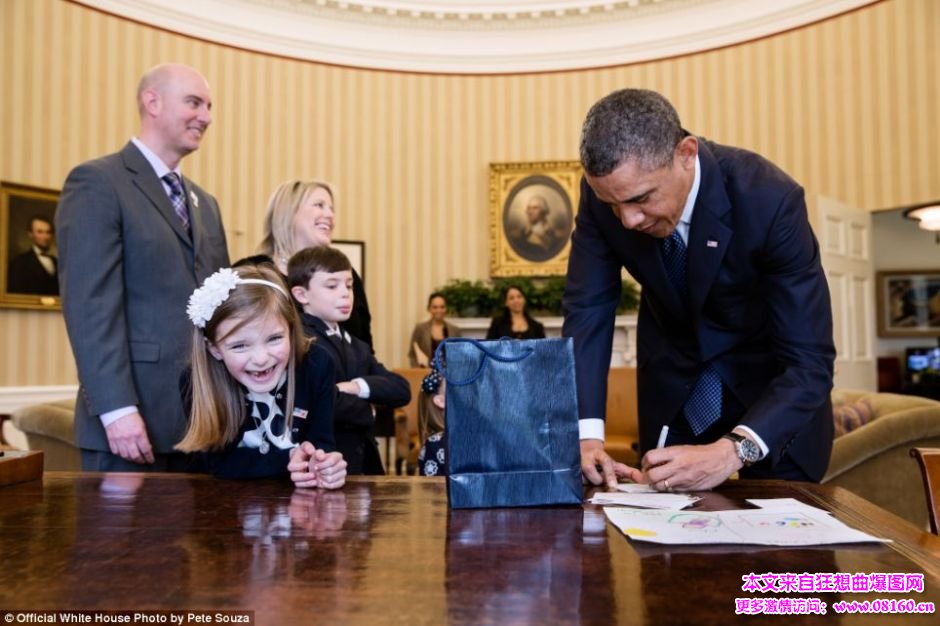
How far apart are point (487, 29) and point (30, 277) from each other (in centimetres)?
570

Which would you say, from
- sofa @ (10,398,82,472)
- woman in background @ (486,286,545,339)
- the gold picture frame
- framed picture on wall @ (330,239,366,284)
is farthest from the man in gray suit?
the gold picture frame

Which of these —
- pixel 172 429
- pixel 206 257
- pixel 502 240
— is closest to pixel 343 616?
pixel 172 429

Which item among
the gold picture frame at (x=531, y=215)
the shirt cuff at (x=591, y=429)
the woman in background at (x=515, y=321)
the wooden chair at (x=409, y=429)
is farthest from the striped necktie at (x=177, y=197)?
the gold picture frame at (x=531, y=215)

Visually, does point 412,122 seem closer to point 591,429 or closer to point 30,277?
point 30,277

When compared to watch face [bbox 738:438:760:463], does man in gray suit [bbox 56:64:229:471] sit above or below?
above

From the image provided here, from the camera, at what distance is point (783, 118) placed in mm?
8312

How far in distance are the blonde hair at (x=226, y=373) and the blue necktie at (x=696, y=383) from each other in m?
1.04

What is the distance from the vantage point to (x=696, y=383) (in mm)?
2111

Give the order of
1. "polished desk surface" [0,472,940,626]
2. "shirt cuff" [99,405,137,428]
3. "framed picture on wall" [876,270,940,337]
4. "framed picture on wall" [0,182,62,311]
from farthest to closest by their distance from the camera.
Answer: "framed picture on wall" [876,270,940,337] < "framed picture on wall" [0,182,62,311] < "shirt cuff" [99,405,137,428] < "polished desk surface" [0,472,940,626]

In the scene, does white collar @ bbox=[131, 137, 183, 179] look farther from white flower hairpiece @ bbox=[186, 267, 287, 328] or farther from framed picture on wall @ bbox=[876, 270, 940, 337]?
framed picture on wall @ bbox=[876, 270, 940, 337]

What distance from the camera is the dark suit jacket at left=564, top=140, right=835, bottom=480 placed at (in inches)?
74.2

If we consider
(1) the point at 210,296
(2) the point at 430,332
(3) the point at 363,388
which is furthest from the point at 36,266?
(1) the point at 210,296

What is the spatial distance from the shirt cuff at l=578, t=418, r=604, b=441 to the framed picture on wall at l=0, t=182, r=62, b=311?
A: 235 inches

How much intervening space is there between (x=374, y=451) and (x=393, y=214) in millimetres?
6305
